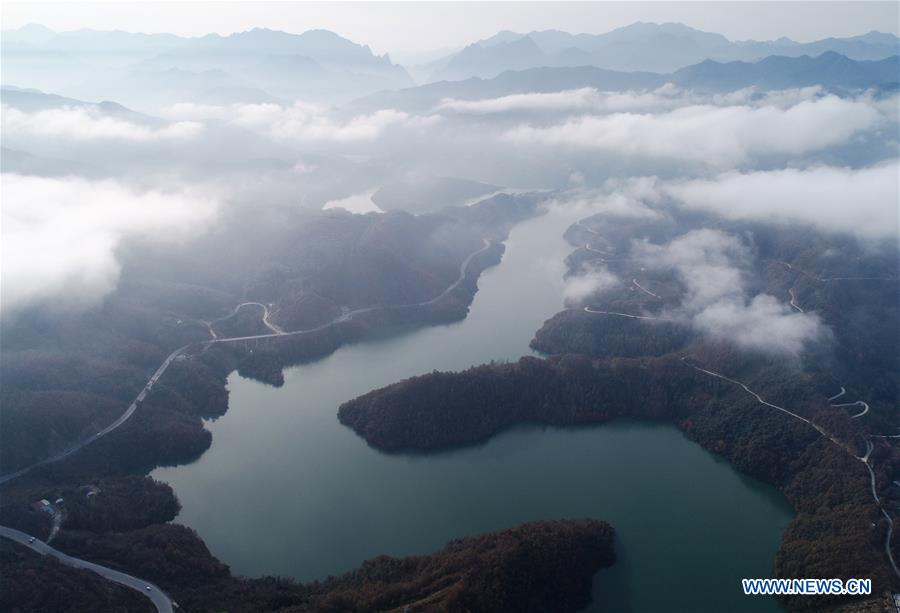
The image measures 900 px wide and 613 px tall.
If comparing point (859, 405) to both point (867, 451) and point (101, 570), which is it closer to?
point (867, 451)

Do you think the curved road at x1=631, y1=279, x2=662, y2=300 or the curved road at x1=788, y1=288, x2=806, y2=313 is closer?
the curved road at x1=788, y1=288, x2=806, y2=313

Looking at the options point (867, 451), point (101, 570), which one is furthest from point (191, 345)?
point (867, 451)

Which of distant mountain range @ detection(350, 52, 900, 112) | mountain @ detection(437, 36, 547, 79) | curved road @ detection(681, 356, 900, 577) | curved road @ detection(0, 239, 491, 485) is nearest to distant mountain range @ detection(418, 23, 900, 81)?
mountain @ detection(437, 36, 547, 79)

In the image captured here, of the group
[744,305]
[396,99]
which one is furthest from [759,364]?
[396,99]

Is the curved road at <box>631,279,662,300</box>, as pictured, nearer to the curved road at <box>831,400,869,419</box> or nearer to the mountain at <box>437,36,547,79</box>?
the curved road at <box>831,400,869,419</box>

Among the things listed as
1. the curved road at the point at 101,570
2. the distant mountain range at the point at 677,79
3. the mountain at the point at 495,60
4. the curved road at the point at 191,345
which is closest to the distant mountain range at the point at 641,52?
the mountain at the point at 495,60

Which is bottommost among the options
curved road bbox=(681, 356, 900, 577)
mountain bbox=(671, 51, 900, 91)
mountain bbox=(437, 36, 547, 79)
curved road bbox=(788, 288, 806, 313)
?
curved road bbox=(681, 356, 900, 577)
